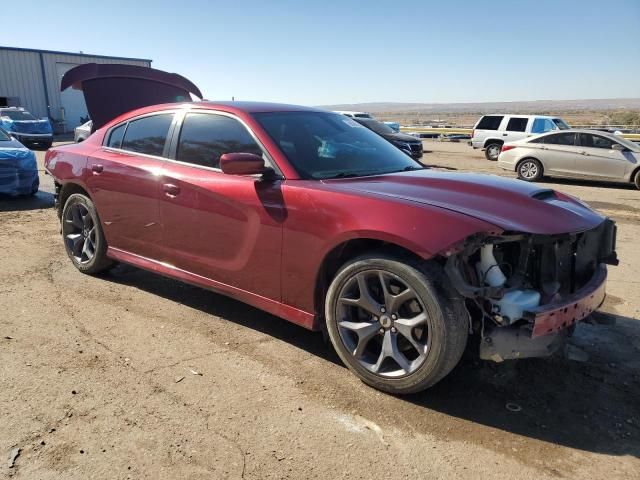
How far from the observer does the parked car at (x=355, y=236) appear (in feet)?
9.25

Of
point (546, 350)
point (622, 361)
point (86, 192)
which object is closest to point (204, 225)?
point (86, 192)

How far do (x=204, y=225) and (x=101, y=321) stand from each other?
1161 mm

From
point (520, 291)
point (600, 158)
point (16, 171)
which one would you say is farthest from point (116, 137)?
point (600, 158)

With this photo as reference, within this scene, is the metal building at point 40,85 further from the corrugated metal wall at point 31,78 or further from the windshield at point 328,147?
the windshield at point 328,147

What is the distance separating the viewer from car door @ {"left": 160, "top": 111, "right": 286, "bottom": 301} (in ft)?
11.5

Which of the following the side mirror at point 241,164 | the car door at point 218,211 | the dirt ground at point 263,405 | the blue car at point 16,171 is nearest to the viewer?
the dirt ground at point 263,405

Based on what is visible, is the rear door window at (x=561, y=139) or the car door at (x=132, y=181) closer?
the car door at (x=132, y=181)

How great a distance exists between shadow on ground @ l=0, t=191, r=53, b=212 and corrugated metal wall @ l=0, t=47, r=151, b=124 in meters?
29.9

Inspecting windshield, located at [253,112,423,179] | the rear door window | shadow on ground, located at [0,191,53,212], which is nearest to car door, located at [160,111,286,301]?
windshield, located at [253,112,423,179]

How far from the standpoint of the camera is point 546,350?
2.92 meters

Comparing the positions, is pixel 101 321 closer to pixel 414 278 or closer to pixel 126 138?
pixel 126 138

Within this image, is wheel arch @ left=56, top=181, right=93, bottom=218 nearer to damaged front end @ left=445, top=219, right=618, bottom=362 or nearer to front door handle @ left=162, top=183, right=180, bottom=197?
front door handle @ left=162, top=183, right=180, bottom=197

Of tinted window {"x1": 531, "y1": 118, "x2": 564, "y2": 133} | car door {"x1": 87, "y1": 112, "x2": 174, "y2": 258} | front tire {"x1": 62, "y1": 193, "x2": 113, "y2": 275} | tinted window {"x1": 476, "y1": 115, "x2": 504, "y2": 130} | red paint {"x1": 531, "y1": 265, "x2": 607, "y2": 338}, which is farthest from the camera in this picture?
tinted window {"x1": 476, "y1": 115, "x2": 504, "y2": 130}

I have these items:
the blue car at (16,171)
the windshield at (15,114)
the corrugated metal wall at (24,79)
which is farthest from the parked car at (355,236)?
the corrugated metal wall at (24,79)
